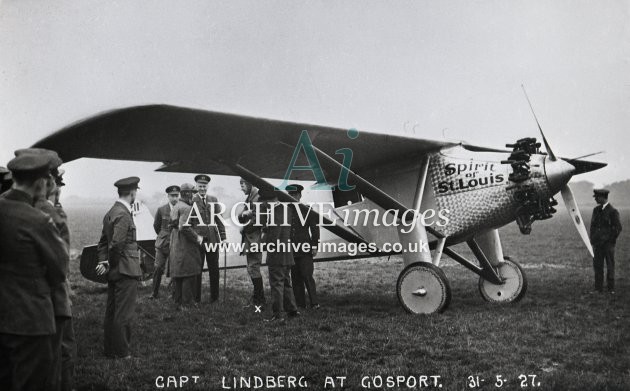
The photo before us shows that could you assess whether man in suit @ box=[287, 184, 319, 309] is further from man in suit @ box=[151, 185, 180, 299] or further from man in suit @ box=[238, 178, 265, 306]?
man in suit @ box=[151, 185, 180, 299]

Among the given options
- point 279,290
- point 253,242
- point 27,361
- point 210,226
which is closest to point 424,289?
point 279,290

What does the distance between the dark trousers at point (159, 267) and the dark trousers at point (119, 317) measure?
11.0ft

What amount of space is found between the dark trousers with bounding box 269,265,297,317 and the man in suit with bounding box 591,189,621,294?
5.50 metres

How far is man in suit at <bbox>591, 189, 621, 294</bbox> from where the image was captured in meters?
8.57

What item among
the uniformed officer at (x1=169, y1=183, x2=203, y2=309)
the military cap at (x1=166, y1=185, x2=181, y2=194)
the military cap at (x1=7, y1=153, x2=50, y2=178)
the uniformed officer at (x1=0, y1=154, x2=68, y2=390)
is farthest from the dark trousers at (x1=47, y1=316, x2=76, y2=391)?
the military cap at (x1=166, y1=185, x2=181, y2=194)

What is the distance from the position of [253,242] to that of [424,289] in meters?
2.73

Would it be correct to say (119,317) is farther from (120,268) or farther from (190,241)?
(190,241)

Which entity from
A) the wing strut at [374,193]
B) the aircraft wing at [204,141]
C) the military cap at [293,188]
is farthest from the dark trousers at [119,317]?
the wing strut at [374,193]

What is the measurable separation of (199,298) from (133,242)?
313 centimetres

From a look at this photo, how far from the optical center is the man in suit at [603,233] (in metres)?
8.57

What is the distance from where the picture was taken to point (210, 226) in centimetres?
811

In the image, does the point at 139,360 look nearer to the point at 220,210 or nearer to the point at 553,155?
the point at 220,210

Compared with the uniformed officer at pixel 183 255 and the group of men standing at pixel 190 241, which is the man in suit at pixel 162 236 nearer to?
the group of men standing at pixel 190 241

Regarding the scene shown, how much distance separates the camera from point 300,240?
763cm
